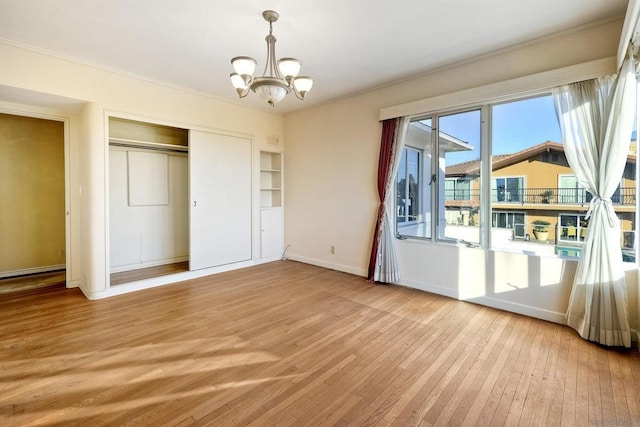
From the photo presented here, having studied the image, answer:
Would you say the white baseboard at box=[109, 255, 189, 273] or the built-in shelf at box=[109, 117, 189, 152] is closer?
the built-in shelf at box=[109, 117, 189, 152]

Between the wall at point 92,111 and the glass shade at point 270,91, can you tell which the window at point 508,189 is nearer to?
the glass shade at point 270,91

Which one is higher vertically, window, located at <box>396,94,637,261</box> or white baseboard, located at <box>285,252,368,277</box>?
window, located at <box>396,94,637,261</box>

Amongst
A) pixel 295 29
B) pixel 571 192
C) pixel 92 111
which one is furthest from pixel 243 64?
pixel 571 192

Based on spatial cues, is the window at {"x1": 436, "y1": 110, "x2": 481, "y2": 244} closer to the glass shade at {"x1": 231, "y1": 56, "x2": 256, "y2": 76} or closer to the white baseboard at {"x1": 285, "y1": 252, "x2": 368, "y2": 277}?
the white baseboard at {"x1": 285, "y1": 252, "x2": 368, "y2": 277}

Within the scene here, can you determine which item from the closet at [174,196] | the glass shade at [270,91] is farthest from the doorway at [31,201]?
the glass shade at [270,91]

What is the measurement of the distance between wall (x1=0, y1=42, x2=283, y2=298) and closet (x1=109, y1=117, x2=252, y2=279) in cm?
45

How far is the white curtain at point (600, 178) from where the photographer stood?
2.49m

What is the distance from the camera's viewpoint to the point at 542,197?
10.3 feet

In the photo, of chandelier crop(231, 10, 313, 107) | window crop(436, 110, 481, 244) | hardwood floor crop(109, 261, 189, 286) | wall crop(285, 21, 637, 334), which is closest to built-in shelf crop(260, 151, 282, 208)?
wall crop(285, 21, 637, 334)

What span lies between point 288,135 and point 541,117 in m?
3.99

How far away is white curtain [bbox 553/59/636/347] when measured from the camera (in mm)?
2490

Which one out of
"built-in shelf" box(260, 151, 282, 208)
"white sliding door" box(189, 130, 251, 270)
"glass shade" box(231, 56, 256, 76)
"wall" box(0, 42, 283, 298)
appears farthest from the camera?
"built-in shelf" box(260, 151, 282, 208)

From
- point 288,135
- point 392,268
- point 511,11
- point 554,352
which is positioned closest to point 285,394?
point 554,352

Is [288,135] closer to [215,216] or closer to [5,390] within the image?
[215,216]
